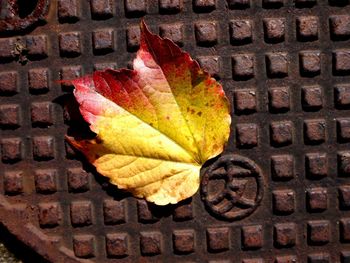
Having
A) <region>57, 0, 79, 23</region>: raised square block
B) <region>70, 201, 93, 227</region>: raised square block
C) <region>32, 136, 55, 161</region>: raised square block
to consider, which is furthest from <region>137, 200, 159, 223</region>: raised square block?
<region>57, 0, 79, 23</region>: raised square block

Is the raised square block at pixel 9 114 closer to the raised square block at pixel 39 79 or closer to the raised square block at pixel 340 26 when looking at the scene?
the raised square block at pixel 39 79

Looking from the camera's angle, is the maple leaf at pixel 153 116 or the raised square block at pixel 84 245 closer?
the maple leaf at pixel 153 116

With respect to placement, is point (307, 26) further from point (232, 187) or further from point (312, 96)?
point (232, 187)

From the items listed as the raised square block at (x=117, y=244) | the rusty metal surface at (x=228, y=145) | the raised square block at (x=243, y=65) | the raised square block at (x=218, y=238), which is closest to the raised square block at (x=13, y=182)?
the rusty metal surface at (x=228, y=145)

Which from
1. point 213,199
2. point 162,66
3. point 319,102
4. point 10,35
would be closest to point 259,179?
point 213,199

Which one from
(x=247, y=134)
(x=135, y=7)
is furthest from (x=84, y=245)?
(x=135, y=7)

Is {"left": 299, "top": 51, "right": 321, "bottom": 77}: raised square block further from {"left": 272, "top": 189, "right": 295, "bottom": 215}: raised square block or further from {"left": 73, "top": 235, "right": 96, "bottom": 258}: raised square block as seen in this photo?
{"left": 73, "top": 235, "right": 96, "bottom": 258}: raised square block
